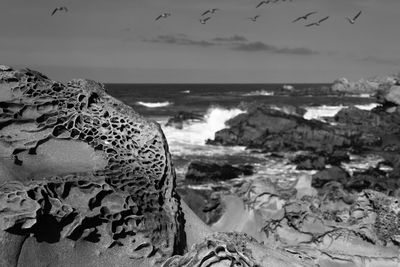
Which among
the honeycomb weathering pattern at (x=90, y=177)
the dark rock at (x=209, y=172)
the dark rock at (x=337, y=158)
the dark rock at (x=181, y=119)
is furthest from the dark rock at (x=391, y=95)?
the honeycomb weathering pattern at (x=90, y=177)

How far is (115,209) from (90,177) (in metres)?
0.27

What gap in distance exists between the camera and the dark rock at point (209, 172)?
16653 mm

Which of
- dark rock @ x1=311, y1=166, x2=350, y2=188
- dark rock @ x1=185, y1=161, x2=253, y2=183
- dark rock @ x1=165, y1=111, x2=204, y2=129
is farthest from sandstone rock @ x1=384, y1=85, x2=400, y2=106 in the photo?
dark rock @ x1=185, y1=161, x2=253, y2=183

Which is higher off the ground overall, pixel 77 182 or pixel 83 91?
pixel 83 91

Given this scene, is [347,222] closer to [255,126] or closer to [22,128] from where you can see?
[22,128]

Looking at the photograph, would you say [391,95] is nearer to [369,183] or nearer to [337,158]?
[337,158]

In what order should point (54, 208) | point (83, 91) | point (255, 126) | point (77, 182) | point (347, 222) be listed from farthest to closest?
point (255, 126) < point (347, 222) < point (83, 91) < point (77, 182) < point (54, 208)

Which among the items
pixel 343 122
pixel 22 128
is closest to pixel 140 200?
pixel 22 128

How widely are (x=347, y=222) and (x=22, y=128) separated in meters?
2.97

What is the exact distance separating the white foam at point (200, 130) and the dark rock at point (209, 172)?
313 inches

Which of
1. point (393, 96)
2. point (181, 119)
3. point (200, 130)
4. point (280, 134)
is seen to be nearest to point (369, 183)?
point (280, 134)

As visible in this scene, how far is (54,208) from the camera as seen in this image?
3.04 meters

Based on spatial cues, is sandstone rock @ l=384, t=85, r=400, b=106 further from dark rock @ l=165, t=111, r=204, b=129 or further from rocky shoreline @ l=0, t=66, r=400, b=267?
rocky shoreline @ l=0, t=66, r=400, b=267

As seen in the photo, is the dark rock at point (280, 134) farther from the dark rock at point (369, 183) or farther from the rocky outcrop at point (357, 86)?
the rocky outcrop at point (357, 86)
